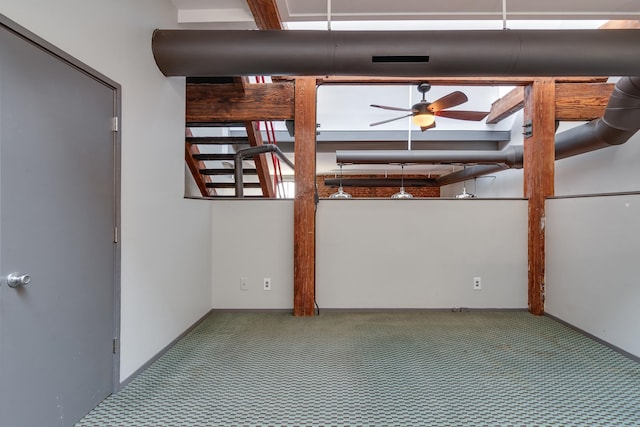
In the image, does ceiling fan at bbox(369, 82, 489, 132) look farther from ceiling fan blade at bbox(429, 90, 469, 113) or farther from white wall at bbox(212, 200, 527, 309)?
white wall at bbox(212, 200, 527, 309)

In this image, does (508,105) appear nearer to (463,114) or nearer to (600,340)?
(463,114)

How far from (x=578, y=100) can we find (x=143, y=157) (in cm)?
414

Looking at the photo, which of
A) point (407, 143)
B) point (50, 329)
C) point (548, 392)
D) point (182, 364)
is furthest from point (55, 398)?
point (407, 143)

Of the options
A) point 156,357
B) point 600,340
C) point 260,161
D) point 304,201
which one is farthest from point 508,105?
point 156,357

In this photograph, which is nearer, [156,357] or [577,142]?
[156,357]

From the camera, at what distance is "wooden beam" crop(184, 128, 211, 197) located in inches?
143

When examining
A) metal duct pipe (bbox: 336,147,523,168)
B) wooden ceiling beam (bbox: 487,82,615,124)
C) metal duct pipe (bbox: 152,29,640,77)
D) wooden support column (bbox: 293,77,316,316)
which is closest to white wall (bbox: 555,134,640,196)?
wooden ceiling beam (bbox: 487,82,615,124)

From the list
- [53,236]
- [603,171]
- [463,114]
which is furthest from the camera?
[463,114]

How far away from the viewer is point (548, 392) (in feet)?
6.28

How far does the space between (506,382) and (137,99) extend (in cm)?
298

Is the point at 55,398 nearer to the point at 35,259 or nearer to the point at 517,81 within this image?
the point at 35,259

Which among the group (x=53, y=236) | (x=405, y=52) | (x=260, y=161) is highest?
(x=405, y=52)

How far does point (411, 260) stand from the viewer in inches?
134

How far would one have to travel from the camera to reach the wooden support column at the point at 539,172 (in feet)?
10.8
